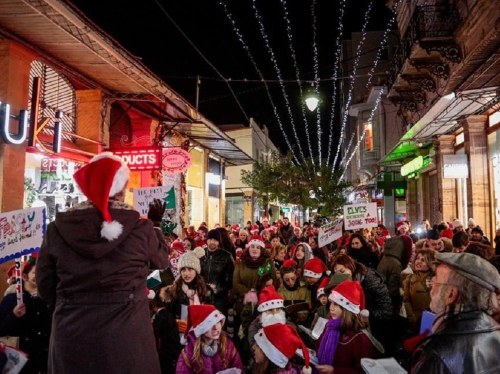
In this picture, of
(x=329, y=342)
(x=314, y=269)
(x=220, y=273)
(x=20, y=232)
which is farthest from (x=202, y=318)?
(x=220, y=273)

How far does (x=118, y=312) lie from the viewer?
8.46 ft

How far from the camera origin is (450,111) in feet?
44.7

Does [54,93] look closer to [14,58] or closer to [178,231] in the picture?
[14,58]

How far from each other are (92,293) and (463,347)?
1.99 m

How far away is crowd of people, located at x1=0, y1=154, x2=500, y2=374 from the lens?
213cm

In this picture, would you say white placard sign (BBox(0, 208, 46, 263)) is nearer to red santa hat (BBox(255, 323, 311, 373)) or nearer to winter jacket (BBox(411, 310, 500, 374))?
red santa hat (BBox(255, 323, 311, 373))

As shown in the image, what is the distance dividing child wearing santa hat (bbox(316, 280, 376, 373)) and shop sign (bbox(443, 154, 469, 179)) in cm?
1316

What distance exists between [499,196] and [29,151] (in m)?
14.5

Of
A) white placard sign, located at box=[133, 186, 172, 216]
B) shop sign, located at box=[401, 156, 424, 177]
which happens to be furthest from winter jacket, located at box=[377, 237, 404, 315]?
shop sign, located at box=[401, 156, 424, 177]

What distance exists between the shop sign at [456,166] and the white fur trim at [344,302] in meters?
13.4

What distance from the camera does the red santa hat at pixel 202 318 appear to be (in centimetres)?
412

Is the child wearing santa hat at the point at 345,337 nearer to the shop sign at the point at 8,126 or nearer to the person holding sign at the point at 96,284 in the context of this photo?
the person holding sign at the point at 96,284

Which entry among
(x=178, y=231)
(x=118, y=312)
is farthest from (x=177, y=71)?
(x=118, y=312)

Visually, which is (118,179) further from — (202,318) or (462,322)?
(462,322)
